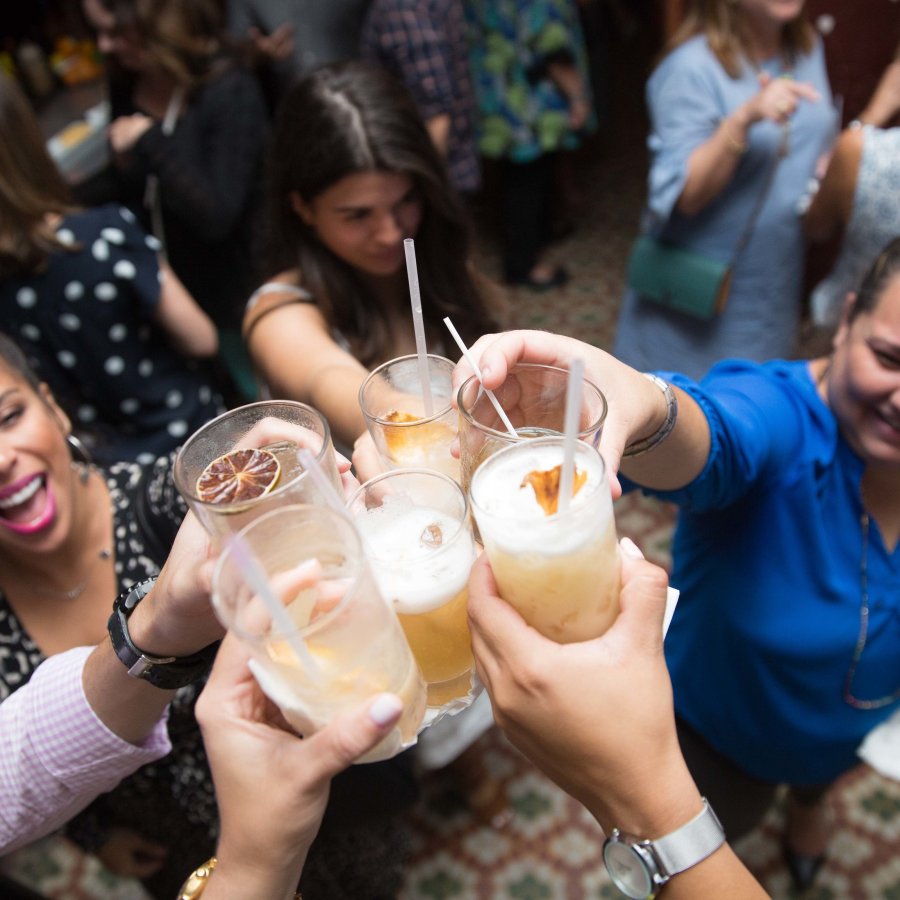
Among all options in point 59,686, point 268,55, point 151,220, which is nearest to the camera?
point 59,686

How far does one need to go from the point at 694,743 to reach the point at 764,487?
0.75 metres

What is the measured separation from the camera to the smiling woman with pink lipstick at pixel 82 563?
1479mm

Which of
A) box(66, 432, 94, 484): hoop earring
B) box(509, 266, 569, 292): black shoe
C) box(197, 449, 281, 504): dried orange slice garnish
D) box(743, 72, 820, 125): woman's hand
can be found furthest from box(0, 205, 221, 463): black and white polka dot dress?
box(509, 266, 569, 292): black shoe

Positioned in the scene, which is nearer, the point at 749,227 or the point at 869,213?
the point at 869,213

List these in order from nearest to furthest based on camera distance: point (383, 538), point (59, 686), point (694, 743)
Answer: point (383, 538), point (59, 686), point (694, 743)

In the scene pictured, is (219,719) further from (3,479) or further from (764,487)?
(764,487)

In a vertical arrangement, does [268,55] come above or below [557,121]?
above

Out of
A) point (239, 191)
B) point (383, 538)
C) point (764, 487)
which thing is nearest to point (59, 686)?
point (383, 538)

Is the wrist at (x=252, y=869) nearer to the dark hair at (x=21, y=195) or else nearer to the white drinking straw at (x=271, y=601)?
the white drinking straw at (x=271, y=601)

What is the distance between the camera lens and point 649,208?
2535 millimetres

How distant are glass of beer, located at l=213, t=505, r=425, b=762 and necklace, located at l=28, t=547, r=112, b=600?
34.5 inches

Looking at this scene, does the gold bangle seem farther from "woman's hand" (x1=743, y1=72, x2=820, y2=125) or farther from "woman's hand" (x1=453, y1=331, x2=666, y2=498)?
"woman's hand" (x1=453, y1=331, x2=666, y2=498)

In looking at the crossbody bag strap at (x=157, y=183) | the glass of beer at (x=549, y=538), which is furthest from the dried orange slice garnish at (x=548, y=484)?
the crossbody bag strap at (x=157, y=183)

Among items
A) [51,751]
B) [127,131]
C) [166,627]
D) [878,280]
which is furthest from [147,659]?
[127,131]
